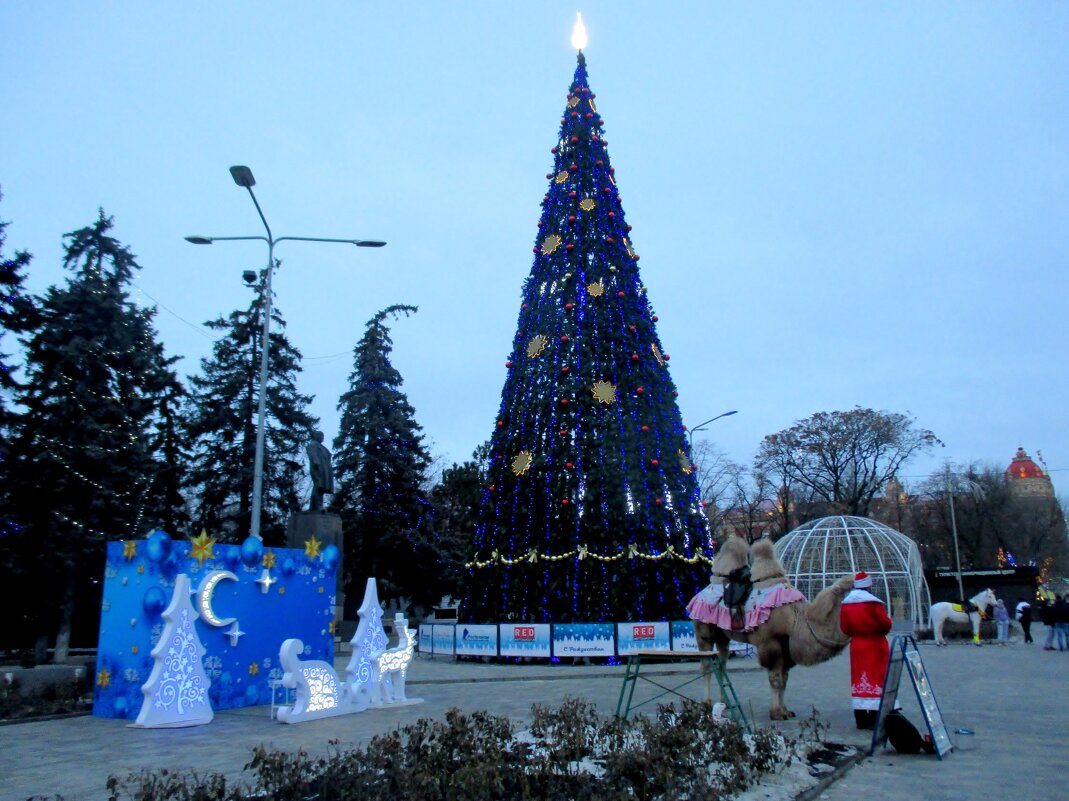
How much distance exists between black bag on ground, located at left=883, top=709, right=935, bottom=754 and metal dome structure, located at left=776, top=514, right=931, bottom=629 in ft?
82.4

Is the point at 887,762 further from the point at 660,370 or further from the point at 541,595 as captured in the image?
the point at 660,370

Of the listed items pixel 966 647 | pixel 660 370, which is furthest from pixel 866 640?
pixel 966 647

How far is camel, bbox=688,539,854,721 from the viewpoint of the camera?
9742 millimetres

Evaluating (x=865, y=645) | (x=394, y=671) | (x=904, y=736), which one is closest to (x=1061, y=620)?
(x=865, y=645)

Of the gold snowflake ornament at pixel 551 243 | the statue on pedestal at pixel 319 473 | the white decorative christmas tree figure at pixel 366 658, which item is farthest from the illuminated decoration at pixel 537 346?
the white decorative christmas tree figure at pixel 366 658

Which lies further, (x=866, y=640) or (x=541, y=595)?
(x=541, y=595)

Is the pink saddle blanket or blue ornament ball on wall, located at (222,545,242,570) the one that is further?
blue ornament ball on wall, located at (222,545,242,570)

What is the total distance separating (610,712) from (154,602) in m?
6.69

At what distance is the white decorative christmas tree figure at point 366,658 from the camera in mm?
12250

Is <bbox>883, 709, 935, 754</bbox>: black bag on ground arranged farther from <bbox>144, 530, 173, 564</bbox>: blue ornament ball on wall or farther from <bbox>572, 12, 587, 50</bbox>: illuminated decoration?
<bbox>572, 12, 587, 50</bbox>: illuminated decoration

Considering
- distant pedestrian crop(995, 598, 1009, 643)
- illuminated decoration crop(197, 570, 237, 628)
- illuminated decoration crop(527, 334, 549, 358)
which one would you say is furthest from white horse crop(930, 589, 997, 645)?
illuminated decoration crop(197, 570, 237, 628)

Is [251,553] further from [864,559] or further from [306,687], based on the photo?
[864,559]

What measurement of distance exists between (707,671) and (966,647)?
2009cm

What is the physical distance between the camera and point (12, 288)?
74.6ft
